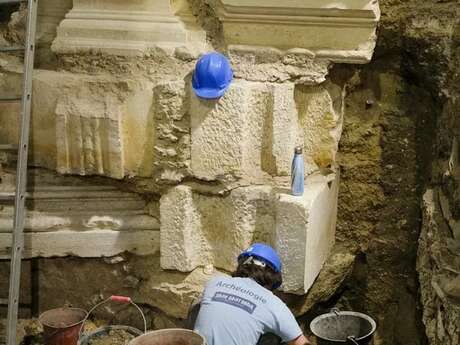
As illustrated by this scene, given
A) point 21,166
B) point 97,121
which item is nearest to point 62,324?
point 21,166

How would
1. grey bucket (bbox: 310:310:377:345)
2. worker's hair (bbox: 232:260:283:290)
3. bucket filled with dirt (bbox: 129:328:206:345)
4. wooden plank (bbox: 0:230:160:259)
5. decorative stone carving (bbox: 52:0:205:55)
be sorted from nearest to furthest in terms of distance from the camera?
1. bucket filled with dirt (bbox: 129:328:206:345)
2. worker's hair (bbox: 232:260:283:290)
3. decorative stone carving (bbox: 52:0:205:55)
4. grey bucket (bbox: 310:310:377:345)
5. wooden plank (bbox: 0:230:160:259)

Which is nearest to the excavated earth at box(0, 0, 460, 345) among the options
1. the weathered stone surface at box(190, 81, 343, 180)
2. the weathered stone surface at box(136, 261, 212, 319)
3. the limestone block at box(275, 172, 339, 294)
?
the weathered stone surface at box(136, 261, 212, 319)

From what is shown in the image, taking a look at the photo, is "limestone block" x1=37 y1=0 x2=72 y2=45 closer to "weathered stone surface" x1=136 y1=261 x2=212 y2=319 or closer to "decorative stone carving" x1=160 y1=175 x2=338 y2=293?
"decorative stone carving" x1=160 y1=175 x2=338 y2=293

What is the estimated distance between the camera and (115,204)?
329 cm

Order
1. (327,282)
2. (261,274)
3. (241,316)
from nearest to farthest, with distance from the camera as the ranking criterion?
1. (241,316)
2. (261,274)
3. (327,282)

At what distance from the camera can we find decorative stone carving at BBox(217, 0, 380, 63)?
9.41ft

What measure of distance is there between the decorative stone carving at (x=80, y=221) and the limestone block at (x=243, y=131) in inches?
18.1

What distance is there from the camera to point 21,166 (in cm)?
303

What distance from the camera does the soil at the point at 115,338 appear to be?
10.5 ft

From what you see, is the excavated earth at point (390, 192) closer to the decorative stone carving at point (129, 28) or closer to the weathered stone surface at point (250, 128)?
the decorative stone carving at point (129, 28)

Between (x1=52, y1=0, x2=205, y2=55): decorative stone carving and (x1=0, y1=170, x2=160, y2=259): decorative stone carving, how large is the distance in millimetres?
698

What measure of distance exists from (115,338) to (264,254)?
950mm

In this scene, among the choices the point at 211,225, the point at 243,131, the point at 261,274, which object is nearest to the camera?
the point at 261,274

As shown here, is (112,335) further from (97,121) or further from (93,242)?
(97,121)
